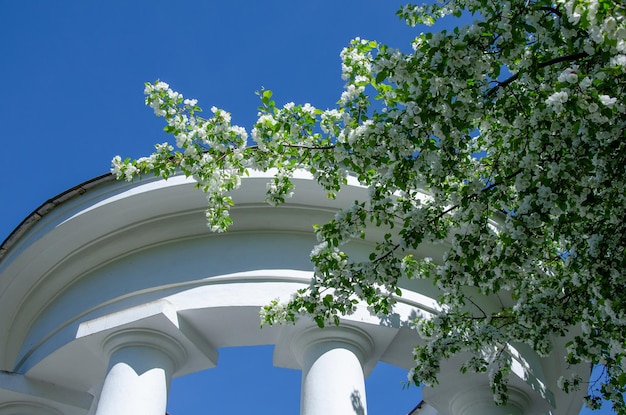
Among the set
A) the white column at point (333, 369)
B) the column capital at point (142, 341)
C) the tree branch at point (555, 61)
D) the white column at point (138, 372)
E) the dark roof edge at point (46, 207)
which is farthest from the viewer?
the dark roof edge at point (46, 207)

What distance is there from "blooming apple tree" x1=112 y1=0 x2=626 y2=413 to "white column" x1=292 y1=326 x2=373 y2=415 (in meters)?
2.60

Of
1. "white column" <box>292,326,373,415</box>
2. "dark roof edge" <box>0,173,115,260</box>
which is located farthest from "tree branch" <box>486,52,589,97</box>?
"dark roof edge" <box>0,173,115,260</box>

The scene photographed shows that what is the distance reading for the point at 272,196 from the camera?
12.8m

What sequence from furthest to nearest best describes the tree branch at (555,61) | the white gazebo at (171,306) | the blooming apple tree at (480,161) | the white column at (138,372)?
the white gazebo at (171,306) < the white column at (138,372) < the tree branch at (555,61) < the blooming apple tree at (480,161)

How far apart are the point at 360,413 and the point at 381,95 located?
701 centimetres

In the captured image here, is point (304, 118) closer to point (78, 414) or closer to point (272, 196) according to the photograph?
point (272, 196)

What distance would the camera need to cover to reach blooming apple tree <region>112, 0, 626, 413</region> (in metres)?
9.40

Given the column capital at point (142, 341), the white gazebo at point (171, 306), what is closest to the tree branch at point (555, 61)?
the white gazebo at point (171, 306)

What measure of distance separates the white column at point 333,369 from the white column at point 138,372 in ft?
9.81

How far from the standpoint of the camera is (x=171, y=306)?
1628cm

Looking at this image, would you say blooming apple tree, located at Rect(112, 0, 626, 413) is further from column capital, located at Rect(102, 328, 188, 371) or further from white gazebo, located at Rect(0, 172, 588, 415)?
Result: column capital, located at Rect(102, 328, 188, 371)

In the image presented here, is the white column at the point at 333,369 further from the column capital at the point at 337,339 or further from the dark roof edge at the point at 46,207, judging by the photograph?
the dark roof edge at the point at 46,207

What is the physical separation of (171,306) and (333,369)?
13.1 ft

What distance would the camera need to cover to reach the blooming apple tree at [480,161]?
9398 mm
